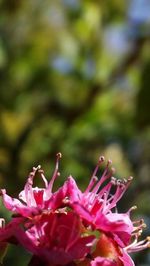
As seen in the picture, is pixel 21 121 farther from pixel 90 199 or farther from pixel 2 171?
pixel 90 199

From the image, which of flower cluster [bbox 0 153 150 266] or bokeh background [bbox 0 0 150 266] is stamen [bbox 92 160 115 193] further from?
bokeh background [bbox 0 0 150 266]

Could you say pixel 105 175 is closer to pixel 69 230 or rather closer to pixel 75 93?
pixel 69 230

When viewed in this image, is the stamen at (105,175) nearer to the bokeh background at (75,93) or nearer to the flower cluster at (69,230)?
the flower cluster at (69,230)

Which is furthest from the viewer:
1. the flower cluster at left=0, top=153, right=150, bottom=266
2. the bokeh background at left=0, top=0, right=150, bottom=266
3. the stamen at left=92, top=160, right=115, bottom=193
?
the bokeh background at left=0, top=0, right=150, bottom=266

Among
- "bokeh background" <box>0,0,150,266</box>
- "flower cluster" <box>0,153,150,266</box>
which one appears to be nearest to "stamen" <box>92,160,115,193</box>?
"flower cluster" <box>0,153,150,266</box>

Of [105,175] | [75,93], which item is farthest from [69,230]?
[75,93]

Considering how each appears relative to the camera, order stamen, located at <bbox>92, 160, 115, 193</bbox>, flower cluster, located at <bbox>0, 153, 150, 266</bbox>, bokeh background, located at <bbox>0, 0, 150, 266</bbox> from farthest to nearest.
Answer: bokeh background, located at <bbox>0, 0, 150, 266</bbox> < stamen, located at <bbox>92, 160, 115, 193</bbox> < flower cluster, located at <bbox>0, 153, 150, 266</bbox>

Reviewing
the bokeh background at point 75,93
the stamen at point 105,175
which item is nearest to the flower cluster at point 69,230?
the stamen at point 105,175

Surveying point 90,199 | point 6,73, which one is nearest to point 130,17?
point 6,73
